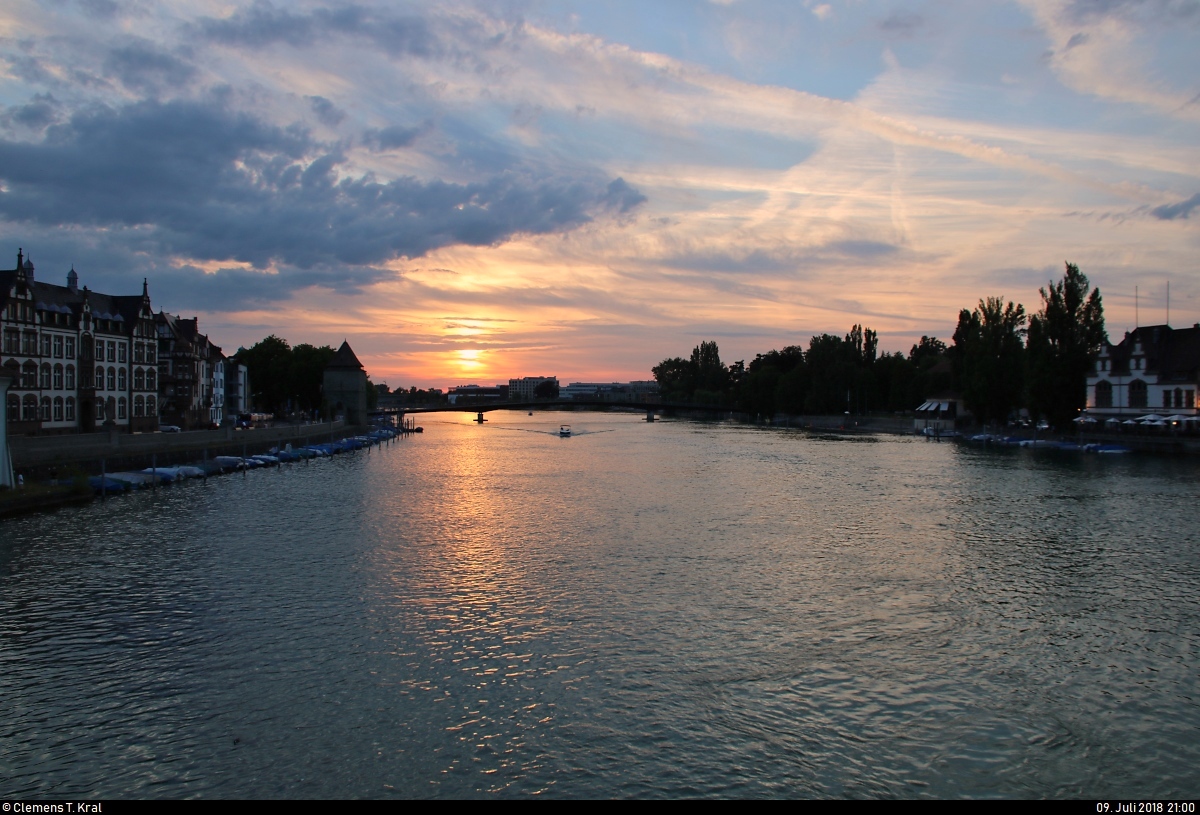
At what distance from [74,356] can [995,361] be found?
88414 mm

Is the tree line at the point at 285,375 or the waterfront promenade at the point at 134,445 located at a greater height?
the tree line at the point at 285,375

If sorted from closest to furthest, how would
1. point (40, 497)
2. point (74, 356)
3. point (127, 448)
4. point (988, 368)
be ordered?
point (40, 497) < point (127, 448) < point (74, 356) < point (988, 368)

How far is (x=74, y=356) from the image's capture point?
58.7 metres

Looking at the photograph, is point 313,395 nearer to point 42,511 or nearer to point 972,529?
point 42,511

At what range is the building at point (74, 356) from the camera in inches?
2078

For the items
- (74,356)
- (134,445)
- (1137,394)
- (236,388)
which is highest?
(74,356)

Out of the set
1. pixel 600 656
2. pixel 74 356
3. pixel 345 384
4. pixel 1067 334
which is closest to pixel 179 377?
pixel 74 356

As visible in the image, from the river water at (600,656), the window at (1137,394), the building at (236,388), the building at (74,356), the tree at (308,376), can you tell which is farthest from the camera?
the tree at (308,376)

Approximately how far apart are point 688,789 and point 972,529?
86.5 feet

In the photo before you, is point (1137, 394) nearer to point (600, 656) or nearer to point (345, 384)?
point (600, 656)

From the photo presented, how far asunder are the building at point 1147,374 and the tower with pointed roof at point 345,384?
87.8 m

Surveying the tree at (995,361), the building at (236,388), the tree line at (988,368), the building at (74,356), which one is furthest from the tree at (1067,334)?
the building at (236,388)

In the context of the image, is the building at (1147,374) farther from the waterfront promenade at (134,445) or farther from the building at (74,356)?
the building at (74,356)
